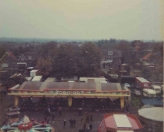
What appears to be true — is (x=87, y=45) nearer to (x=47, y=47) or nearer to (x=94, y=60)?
(x=94, y=60)

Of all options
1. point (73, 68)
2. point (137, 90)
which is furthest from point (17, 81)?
point (137, 90)

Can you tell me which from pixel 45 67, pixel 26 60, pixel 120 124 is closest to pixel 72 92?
pixel 120 124

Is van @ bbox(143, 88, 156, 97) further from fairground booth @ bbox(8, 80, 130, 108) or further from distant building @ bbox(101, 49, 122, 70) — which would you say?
distant building @ bbox(101, 49, 122, 70)

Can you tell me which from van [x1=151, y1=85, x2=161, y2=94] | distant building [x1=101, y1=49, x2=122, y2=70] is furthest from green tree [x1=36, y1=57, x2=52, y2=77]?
→ van [x1=151, y1=85, x2=161, y2=94]

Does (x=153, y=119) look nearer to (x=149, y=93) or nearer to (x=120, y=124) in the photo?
(x=120, y=124)

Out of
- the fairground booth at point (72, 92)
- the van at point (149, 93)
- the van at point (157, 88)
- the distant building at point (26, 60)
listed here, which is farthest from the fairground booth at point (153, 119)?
the distant building at point (26, 60)

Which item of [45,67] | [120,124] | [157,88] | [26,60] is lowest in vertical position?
[120,124]
